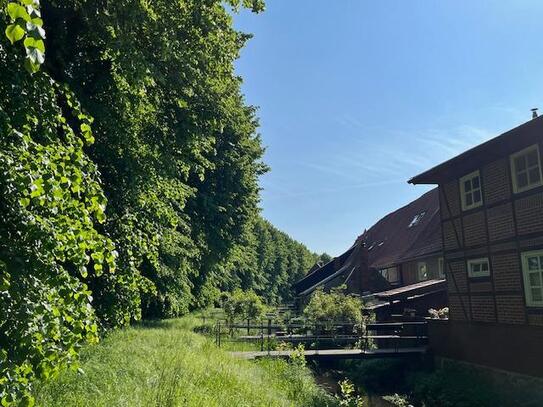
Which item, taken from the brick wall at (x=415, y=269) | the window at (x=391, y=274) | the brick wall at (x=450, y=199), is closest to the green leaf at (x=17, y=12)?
the brick wall at (x=450, y=199)

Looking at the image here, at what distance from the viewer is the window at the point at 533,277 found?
12.3 meters

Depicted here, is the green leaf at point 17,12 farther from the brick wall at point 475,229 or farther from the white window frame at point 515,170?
the brick wall at point 475,229

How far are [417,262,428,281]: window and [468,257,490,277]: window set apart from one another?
9.41m

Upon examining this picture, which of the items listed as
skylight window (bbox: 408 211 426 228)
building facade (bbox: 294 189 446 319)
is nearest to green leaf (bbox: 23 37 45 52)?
building facade (bbox: 294 189 446 319)

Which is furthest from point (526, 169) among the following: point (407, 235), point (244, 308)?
point (407, 235)

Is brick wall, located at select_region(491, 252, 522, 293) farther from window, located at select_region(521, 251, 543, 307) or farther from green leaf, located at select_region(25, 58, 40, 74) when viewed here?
green leaf, located at select_region(25, 58, 40, 74)

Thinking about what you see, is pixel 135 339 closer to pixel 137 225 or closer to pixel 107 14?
pixel 137 225

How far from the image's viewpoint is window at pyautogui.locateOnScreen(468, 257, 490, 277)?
14.6m

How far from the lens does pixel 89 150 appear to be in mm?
7684

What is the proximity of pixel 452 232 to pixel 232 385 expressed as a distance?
10.6m


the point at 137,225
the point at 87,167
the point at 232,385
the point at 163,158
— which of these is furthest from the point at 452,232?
the point at 87,167

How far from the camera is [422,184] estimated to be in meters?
17.5

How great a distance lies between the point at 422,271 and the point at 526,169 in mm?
13125

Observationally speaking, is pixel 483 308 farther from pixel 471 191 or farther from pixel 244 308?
pixel 244 308
